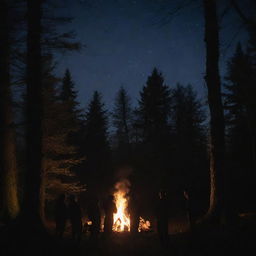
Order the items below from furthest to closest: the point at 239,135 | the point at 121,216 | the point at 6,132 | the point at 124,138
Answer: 1. the point at 124,138
2. the point at 239,135
3. the point at 121,216
4. the point at 6,132

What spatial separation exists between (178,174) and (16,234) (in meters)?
22.2

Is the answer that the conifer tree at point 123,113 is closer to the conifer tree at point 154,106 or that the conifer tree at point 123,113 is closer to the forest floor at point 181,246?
the conifer tree at point 154,106

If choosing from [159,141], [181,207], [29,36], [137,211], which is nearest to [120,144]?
[159,141]

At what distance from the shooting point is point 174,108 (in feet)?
137

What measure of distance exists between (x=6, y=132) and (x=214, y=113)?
8329 mm

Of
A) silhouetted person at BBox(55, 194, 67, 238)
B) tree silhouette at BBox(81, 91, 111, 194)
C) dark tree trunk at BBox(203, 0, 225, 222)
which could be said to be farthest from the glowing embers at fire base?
tree silhouette at BBox(81, 91, 111, 194)

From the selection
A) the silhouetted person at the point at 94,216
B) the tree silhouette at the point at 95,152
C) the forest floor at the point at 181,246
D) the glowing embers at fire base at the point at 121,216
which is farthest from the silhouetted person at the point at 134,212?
the tree silhouette at the point at 95,152

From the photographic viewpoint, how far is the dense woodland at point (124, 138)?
951cm

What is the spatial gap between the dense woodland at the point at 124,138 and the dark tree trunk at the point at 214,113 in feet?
0.12

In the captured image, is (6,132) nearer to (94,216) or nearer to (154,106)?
(94,216)

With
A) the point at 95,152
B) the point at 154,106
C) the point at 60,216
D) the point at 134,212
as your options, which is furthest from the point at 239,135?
the point at 60,216

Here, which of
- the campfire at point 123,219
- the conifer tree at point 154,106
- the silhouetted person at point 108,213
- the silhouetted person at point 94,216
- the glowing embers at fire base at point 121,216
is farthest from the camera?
the conifer tree at point 154,106

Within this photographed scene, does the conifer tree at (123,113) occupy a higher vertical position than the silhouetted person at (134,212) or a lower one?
higher

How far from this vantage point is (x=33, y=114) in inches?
360
